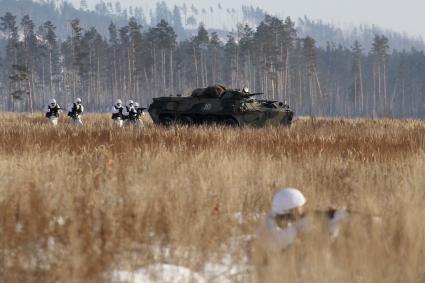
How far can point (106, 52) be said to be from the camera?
81.6 m

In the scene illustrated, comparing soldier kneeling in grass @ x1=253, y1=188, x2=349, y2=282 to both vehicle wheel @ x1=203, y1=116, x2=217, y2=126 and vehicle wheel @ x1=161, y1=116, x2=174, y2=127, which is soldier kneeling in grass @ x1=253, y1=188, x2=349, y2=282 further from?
vehicle wheel @ x1=161, y1=116, x2=174, y2=127

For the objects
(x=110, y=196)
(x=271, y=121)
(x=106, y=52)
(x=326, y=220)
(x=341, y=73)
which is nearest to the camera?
(x=326, y=220)

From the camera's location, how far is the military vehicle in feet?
56.4

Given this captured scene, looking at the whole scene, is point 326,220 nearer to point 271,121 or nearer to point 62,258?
point 62,258

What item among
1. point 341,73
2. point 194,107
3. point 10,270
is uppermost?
point 341,73

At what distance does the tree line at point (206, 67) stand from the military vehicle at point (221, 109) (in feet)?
123

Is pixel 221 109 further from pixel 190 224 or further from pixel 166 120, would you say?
pixel 190 224

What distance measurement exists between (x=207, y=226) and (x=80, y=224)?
890mm

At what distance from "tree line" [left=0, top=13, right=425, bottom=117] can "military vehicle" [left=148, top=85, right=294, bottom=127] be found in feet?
123

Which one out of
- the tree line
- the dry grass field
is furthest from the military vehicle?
the tree line

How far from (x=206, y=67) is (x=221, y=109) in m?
64.1

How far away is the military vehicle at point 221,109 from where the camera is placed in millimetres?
17188

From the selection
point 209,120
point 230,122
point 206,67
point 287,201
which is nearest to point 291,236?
point 287,201

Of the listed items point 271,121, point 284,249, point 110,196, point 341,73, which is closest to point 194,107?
point 271,121
